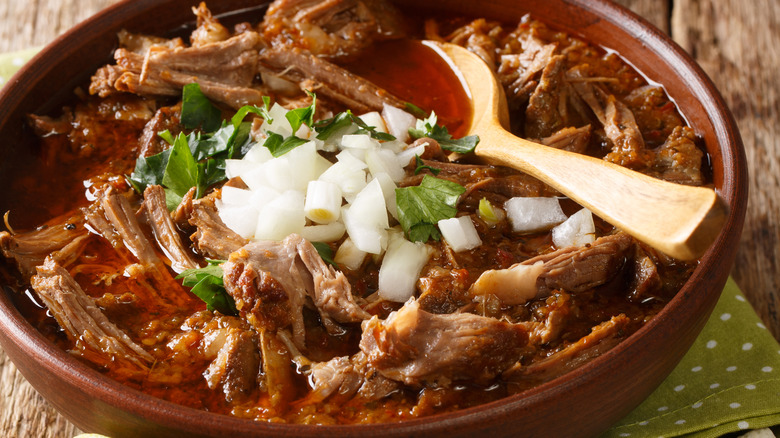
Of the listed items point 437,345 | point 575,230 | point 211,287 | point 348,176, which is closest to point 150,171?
point 211,287

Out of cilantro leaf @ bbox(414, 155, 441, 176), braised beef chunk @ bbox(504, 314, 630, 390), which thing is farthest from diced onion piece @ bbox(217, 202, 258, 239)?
braised beef chunk @ bbox(504, 314, 630, 390)

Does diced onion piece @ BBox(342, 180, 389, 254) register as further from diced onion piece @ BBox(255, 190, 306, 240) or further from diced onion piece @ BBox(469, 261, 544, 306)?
diced onion piece @ BBox(469, 261, 544, 306)

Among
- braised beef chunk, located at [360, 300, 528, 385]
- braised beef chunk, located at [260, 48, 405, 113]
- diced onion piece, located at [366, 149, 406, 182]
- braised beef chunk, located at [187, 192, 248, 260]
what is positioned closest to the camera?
braised beef chunk, located at [360, 300, 528, 385]

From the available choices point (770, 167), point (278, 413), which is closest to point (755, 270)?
point (770, 167)

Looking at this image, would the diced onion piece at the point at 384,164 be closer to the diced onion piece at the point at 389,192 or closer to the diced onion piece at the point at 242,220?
the diced onion piece at the point at 389,192

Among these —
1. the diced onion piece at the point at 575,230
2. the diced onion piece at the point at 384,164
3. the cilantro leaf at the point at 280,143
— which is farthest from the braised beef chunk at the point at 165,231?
the diced onion piece at the point at 575,230

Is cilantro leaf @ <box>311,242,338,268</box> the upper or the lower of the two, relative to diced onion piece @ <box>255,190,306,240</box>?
lower

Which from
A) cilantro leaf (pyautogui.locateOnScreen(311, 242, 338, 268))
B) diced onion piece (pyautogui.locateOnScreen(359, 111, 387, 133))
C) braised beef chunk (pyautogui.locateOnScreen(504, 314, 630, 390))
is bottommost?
braised beef chunk (pyautogui.locateOnScreen(504, 314, 630, 390))

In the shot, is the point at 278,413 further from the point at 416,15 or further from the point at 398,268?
the point at 416,15
